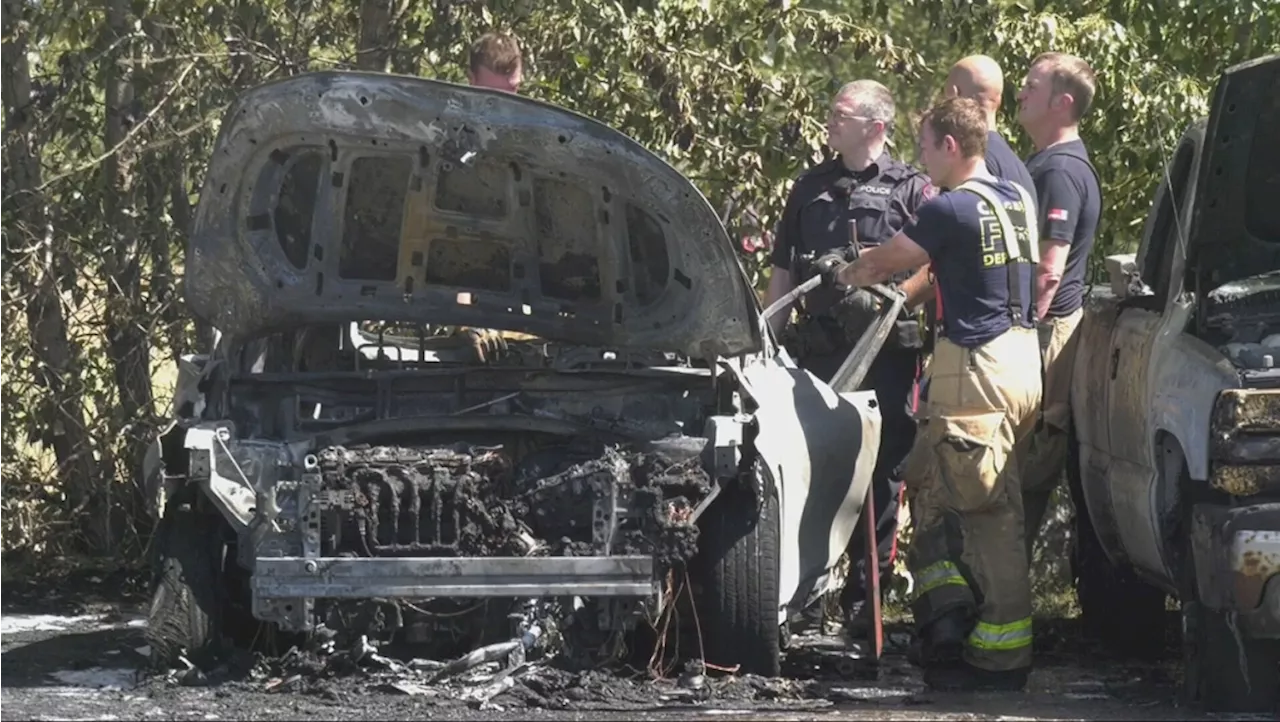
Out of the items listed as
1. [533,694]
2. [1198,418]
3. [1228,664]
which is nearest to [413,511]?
[533,694]

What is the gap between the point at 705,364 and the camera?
792cm

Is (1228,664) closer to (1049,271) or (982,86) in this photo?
(1049,271)

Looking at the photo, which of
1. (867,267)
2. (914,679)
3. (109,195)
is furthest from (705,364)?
(109,195)

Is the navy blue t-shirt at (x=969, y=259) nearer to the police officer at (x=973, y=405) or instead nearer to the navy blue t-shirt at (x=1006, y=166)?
the police officer at (x=973, y=405)

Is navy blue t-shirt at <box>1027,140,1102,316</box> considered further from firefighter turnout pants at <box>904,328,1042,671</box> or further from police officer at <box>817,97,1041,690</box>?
firefighter turnout pants at <box>904,328,1042,671</box>

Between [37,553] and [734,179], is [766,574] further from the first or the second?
[37,553]

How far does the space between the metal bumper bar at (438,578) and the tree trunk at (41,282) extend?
369 cm

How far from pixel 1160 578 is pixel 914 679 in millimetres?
883

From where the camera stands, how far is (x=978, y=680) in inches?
295

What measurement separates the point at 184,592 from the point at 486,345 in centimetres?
174

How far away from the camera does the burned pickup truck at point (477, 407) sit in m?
6.88

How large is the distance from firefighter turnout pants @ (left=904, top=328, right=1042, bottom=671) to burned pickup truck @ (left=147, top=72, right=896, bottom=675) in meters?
0.35

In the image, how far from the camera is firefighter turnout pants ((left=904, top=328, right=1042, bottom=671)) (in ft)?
24.4

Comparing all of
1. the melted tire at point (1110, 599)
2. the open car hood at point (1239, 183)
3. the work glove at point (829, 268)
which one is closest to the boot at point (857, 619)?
the melted tire at point (1110, 599)
